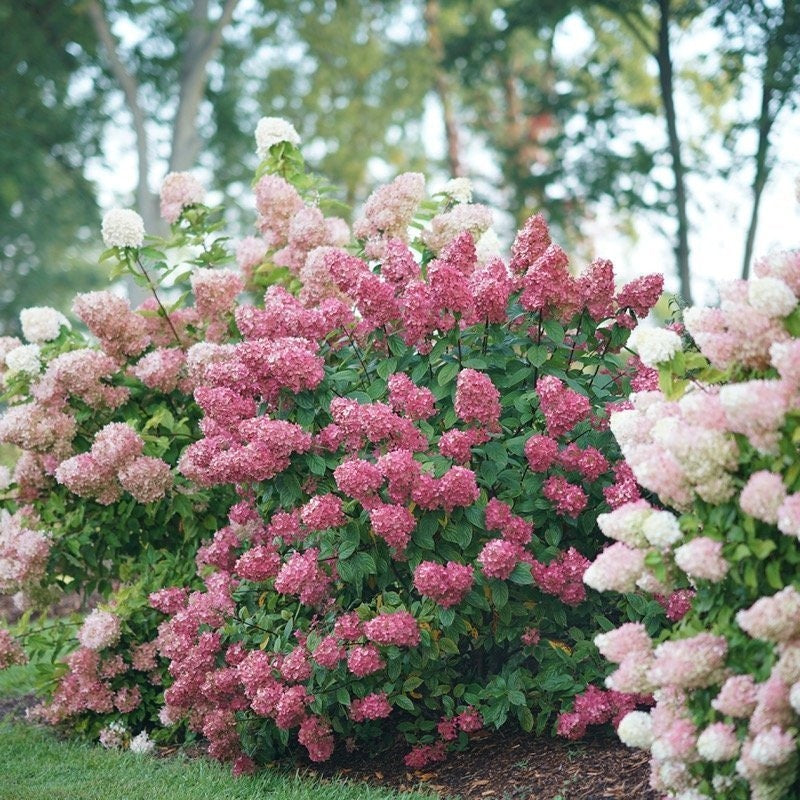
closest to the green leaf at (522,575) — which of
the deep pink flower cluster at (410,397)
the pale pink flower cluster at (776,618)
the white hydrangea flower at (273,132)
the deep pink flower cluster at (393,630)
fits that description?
the deep pink flower cluster at (393,630)

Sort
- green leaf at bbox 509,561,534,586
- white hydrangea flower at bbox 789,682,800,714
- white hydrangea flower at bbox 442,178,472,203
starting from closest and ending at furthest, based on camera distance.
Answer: white hydrangea flower at bbox 789,682,800,714 → green leaf at bbox 509,561,534,586 → white hydrangea flower at bbox 442,178,472,203

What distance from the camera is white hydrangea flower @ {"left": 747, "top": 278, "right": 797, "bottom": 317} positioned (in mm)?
2746

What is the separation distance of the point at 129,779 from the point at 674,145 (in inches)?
438

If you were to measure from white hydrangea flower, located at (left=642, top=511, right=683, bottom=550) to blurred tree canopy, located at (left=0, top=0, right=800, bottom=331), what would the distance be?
395 inches

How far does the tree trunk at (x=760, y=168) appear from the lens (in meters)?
12.2

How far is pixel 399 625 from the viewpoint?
3732mm

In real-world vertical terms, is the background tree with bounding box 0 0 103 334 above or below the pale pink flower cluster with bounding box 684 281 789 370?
above

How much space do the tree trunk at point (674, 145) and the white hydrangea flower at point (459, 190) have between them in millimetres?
8233

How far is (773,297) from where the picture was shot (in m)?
2.75

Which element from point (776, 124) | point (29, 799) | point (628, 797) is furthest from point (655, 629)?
point (776, 124)

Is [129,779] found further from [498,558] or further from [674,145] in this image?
[674,145]

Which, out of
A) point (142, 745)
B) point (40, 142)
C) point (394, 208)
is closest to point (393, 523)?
point (394, 208)

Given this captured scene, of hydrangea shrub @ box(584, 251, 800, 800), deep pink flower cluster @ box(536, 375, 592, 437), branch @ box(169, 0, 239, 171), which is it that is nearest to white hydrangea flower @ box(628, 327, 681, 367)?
hydrangea shrub @ box(584, 251, 800, 800)

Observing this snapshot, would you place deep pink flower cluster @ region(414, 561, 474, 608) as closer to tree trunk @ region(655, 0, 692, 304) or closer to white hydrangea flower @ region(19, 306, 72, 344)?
white hydrangea flower @ region(19, 306, 72, 344)
